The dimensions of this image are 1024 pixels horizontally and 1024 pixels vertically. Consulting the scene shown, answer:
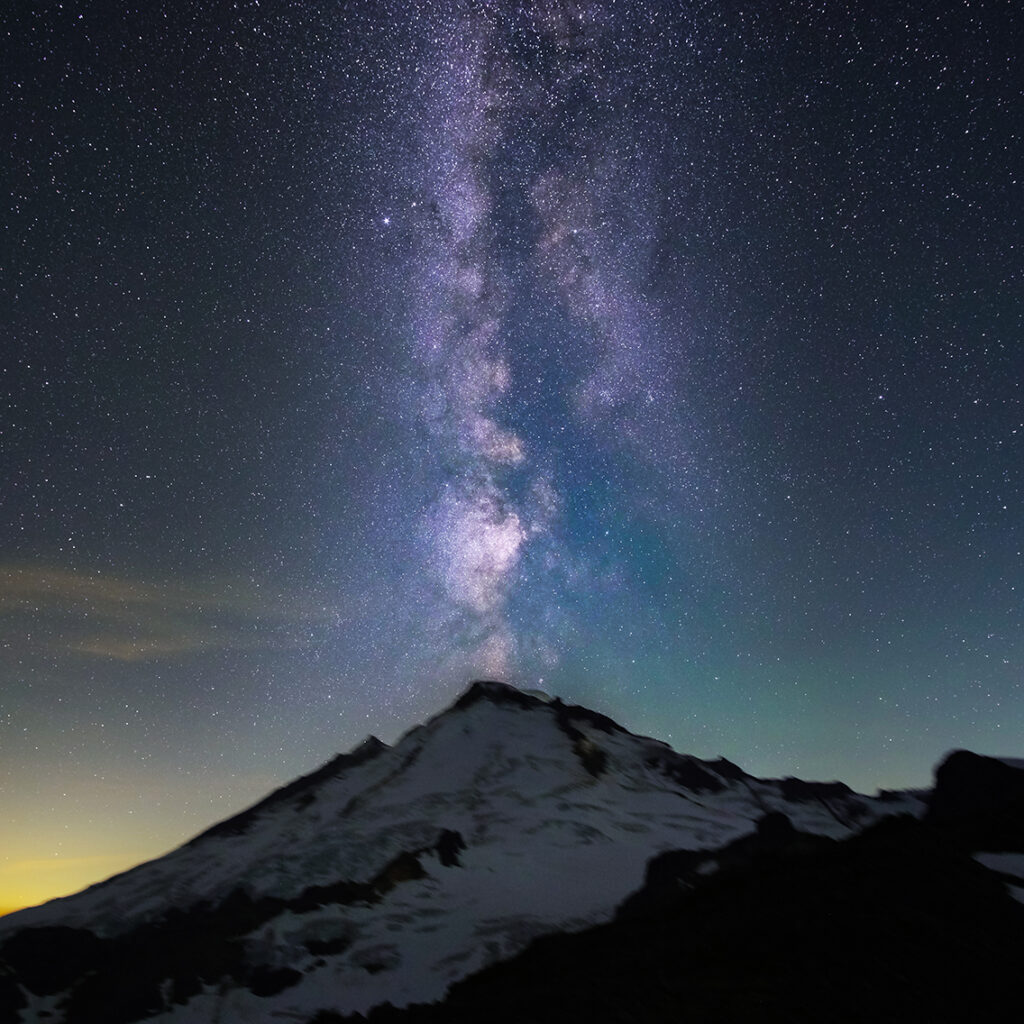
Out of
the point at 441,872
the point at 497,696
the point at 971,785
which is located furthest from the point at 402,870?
the point at 971,785

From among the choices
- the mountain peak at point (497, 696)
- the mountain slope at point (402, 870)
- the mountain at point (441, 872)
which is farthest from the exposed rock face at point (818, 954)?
the mountain peak at point (497, 696)

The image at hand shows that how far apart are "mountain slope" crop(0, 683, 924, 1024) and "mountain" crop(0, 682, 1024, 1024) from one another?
27 cm

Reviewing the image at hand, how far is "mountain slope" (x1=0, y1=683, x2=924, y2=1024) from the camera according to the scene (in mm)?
56531

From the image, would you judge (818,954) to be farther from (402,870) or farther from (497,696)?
(497,696)

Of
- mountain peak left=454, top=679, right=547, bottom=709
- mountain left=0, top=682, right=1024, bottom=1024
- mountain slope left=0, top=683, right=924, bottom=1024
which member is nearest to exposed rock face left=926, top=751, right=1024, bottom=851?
mountain left=0, top=682, right=1024, bottom=1024

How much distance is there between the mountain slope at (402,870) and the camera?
185ft

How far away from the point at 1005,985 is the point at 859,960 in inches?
201

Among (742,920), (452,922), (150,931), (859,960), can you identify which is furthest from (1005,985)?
(150,931)

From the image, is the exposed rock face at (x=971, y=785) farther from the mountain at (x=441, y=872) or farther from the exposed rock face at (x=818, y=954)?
the exposed rock face at (x=818, y=954)

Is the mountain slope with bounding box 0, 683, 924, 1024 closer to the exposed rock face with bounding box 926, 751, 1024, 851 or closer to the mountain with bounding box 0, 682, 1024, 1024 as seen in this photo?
the mountain with bounding box 0, 682, 1024, 1024

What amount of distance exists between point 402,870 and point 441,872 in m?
3.95

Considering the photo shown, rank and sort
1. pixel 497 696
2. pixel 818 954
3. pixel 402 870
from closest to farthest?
pixel 818 954 < pixel 402 870 < pixel 497 696

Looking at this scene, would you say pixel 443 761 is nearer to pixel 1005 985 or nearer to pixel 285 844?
pixel 285 844

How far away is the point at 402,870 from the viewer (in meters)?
73.1
